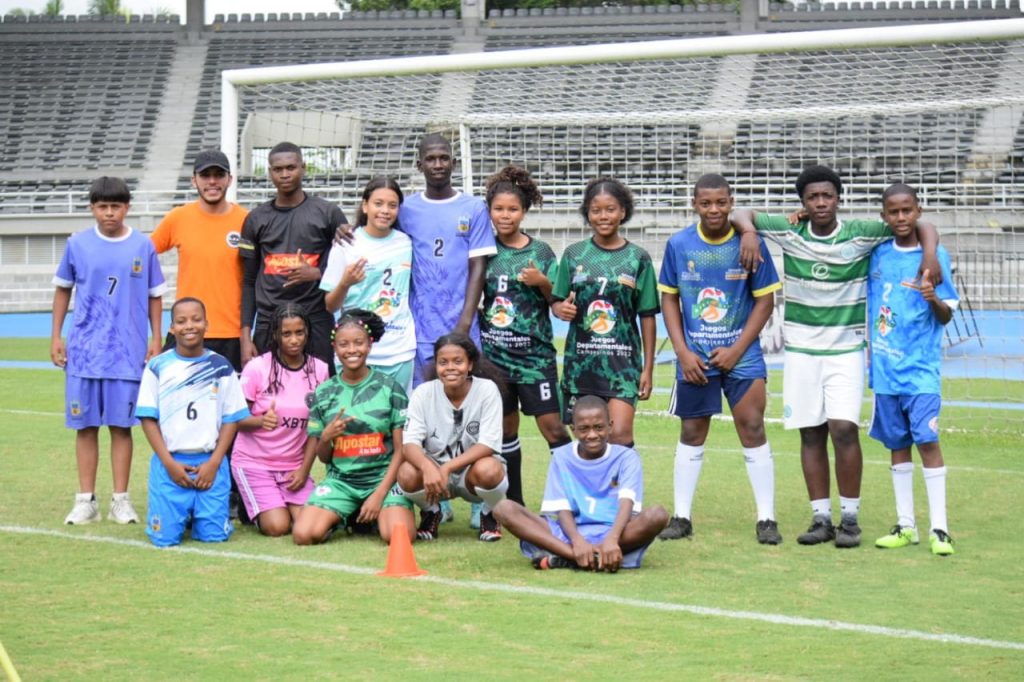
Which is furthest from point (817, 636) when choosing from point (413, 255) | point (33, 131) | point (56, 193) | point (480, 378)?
point (33, 131)

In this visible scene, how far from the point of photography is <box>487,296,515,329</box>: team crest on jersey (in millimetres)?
7442

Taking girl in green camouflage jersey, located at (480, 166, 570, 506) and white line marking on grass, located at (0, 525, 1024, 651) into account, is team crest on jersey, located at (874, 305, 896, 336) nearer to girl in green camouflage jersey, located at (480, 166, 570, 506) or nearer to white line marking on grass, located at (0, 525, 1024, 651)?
girl in green camouflage jersey, located at (480, 166, 570, 506)

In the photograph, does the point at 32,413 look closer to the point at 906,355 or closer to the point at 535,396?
the point at 535,396

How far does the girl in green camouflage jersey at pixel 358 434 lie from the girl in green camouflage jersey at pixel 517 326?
589 mm

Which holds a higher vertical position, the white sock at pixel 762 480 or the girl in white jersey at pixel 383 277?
the girl in white jersey at pixel 383 277

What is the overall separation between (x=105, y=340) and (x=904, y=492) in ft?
14.1

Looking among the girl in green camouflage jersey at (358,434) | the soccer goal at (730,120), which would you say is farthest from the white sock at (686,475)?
the soccer goal at (730,120)

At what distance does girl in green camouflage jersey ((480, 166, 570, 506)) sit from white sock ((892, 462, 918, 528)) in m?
1.72

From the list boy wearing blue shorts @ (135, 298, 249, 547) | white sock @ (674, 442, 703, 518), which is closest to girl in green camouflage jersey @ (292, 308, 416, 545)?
boy wearing blue shorts @ (135, 298, 249, 547)

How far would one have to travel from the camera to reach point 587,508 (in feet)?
21.4

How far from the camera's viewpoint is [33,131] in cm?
3491

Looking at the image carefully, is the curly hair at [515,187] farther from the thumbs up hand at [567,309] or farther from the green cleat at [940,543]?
the green cleat at [940,543]

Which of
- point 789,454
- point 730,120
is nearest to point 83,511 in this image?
point 789,454

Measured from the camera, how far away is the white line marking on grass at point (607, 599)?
5117mm
